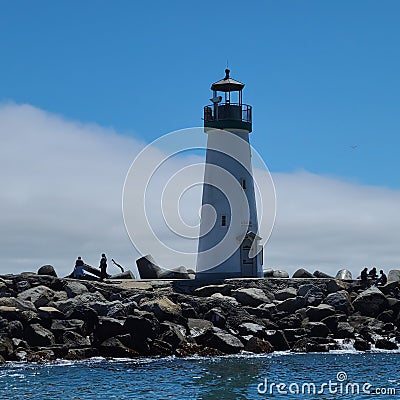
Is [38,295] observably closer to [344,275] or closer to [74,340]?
[74,340]

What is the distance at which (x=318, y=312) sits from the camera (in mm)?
28969

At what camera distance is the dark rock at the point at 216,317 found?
1060 inches

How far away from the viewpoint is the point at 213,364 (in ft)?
78.7

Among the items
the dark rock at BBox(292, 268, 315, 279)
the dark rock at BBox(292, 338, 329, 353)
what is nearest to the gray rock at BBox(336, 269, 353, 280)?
the dark rock at BBox(292, 268, 315, 279)

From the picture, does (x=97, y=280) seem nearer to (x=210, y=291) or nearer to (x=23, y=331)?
(x=210, y=291)

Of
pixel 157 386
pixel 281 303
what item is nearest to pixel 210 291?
pixel 281 303

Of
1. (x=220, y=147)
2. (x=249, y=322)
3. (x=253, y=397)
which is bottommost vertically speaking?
(x=253, y=397)

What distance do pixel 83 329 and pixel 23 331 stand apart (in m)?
1.78

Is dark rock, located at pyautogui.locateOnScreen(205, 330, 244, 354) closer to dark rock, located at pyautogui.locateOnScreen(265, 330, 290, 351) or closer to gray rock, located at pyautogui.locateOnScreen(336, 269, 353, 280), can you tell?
dark rock, located at pyautogui.locateOnScreen(265, 330, 290, 351)

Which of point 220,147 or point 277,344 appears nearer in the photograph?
point 277,344

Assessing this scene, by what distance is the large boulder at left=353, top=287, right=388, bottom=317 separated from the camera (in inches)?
1213

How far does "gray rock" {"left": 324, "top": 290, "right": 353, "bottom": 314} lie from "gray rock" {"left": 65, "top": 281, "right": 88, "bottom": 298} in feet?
27.4

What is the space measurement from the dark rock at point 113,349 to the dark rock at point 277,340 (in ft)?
15.2

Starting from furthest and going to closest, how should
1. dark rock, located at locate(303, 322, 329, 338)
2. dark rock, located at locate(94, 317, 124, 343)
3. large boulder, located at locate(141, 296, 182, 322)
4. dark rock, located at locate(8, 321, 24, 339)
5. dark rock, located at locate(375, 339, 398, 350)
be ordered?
dark rock, located at locate(303, 322, 329, 338), dark rock, located at locate(375, 339, 398, 350), large boulder, located at locate(141, 296, 182, 322), dark rock, located at locate(94, 317, 124, 343), dark rock, located at locate(8, 321, 24, 339)
